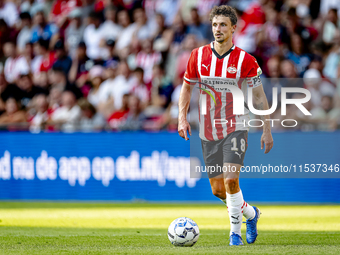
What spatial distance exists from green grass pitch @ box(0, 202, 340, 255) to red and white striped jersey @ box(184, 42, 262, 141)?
1.27m

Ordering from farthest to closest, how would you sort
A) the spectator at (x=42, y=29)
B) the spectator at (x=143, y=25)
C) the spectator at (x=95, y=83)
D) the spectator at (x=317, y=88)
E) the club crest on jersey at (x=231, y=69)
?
the spectator at (x=42, y=29)
the spectator at (x=143, y=25)
the spectator at (x=95, y=83)
the spectator at (x=317, y=88)
the club crest on jersey at (x=231, y=69)

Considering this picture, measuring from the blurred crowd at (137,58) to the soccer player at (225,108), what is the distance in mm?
4063

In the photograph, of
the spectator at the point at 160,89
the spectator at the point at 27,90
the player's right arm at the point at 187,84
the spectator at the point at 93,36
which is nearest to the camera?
the player's right arm at the point at 187,84

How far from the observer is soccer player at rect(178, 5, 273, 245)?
5582 millimetres

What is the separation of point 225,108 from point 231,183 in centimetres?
83

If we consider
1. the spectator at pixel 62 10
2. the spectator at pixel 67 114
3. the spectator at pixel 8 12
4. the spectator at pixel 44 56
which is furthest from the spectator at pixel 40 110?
the spectator at pixel 8 12

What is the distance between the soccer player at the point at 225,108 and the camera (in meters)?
5.58

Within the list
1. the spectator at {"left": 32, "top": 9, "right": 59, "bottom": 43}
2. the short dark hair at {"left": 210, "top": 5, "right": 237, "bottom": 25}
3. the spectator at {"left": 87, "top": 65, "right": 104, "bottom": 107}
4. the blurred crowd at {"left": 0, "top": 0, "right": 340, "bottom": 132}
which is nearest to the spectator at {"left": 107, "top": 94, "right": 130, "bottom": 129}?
the blurred crowd at {"left": 0, "top": 0, "right": 340, "bottom": 132}

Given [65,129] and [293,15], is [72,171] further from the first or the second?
[293,15]

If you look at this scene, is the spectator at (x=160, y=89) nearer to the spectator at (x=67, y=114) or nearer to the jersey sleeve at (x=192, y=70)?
the spectator at (x=67, y=114)

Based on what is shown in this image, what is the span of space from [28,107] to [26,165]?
198cm

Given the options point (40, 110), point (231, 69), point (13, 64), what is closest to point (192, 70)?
point (231, 69)

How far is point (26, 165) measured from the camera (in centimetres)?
1073

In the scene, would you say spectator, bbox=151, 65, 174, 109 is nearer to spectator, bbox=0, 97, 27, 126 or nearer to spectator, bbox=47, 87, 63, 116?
spectator, bbox=47, 87, 63, 116
